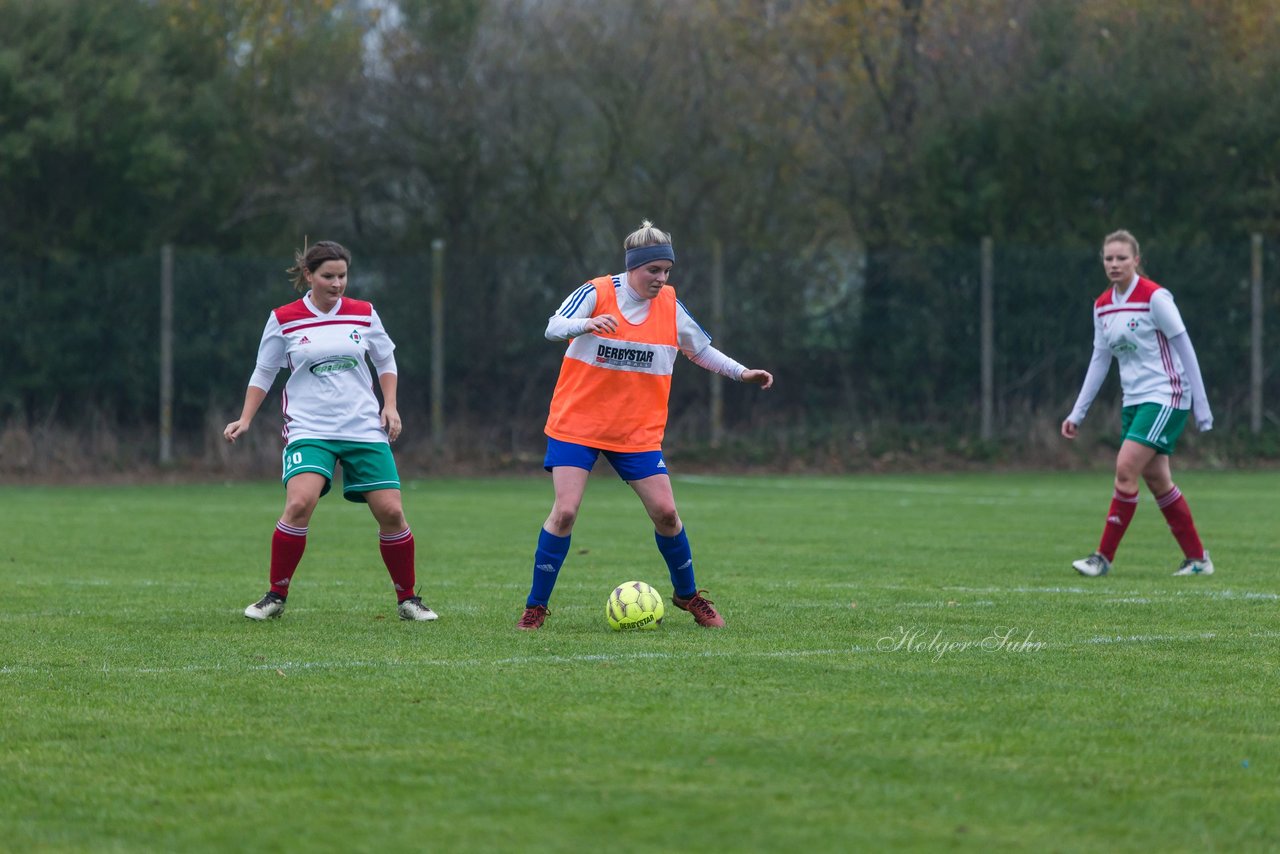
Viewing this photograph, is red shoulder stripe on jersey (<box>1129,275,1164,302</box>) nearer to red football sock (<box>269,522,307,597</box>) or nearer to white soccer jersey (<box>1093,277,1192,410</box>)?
white soccer jersey (<box>1093,277,1192,410</box>)

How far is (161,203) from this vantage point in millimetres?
23797

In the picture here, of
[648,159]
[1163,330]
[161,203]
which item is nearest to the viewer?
[1163,330]

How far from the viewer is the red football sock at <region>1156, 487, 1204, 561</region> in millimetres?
10414

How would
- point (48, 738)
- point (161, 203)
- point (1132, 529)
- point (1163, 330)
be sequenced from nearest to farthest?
point (48, 738)
point (1163, 330)
point (1132, 529)
point (161, 203)

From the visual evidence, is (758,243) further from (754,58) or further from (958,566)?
(958,566)

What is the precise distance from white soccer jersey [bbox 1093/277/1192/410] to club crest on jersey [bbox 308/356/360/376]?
4.81 m

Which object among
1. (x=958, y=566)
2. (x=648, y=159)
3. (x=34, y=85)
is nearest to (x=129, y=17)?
(x=34, y=85)

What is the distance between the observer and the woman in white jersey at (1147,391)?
1052 centimetres

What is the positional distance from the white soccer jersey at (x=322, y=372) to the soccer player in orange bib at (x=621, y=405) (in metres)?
1.02

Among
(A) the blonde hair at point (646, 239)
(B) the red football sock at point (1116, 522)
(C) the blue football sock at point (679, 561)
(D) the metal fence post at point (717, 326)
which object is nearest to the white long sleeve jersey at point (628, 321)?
(A) the blonde hair at point (646, 239)

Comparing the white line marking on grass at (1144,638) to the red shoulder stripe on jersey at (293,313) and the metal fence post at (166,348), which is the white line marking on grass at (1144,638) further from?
the metal fence post at (166,348)

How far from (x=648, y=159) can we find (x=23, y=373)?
9.33 metres

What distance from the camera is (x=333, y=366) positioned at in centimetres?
831

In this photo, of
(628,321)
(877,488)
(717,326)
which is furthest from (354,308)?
(717,326)
